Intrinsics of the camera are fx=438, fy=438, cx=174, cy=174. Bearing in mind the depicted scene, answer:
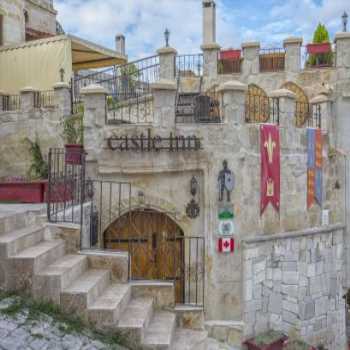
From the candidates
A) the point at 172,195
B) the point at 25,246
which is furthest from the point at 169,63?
the point at 25,246

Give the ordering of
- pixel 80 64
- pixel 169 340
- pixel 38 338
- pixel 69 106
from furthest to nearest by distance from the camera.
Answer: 1. pixel 80 64
2. pixel 69 106
3. pixel 169 340
4. pixel 38 338

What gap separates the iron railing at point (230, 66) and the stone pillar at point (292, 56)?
1.34 m

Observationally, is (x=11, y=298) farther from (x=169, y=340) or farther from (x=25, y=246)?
(x=169, y=340)

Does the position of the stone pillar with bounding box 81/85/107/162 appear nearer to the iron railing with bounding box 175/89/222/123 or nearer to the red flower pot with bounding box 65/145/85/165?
the red flower pot with bounding box 65/145/85/165

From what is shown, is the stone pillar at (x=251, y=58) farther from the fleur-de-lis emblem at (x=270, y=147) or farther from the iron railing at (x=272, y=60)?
the fleur-de-lis emblem at (x=270, y=147)

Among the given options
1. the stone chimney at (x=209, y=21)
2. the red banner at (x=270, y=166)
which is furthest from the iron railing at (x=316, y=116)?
the stone chimney at (x=209, y=21)

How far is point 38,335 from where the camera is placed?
175 inches

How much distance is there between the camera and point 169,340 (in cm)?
550

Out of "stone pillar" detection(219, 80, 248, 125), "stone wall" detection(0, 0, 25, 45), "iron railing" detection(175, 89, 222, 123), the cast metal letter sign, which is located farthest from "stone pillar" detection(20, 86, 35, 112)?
"stone pillar" detection(219, 80, 248, 125)

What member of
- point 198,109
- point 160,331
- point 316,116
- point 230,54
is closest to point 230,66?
point 230,54

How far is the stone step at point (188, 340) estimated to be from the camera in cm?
601

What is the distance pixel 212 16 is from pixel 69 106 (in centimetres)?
618

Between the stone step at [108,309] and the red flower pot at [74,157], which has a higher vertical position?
the red flower pot at [74,157]

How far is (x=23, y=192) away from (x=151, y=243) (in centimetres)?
265
